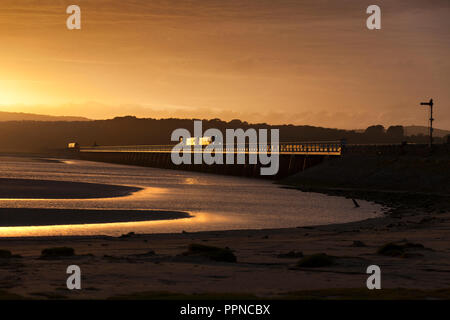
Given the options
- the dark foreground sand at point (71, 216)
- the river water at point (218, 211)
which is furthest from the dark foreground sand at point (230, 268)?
the dark foreground sand at point (71, 216)

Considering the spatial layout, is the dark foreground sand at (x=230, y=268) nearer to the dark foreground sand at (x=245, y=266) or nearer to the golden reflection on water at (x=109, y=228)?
the dark foreground sand at (x=245, y=266)

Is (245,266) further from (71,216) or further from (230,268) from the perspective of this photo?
(71,216)

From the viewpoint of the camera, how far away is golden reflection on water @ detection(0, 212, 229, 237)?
88.3 feet

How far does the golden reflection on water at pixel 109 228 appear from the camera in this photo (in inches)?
1060

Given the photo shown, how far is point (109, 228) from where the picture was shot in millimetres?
29422

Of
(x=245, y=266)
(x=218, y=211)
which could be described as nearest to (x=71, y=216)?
(x=218, y=211)

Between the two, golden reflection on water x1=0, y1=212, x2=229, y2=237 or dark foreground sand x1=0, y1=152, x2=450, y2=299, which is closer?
dark foreground sand x1=0, y1=152, x2=450, y2=299

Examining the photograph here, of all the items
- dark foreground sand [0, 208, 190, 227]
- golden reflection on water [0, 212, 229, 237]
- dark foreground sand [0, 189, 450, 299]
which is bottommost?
dark foreground sand [0, 189, 450, 299]

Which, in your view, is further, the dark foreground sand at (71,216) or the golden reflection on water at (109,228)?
the dark foreground sand at (71,216)

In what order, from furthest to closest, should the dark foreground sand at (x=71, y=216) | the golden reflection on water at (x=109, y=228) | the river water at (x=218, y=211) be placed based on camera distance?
the dark foreground sand at (x=71, y=216) < the river water at (x=218, y=211) < the golden reflection on water at (x=109, y=228)

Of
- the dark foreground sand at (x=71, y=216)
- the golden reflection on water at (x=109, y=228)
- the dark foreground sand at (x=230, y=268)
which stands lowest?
the dark foreground sand at (x=230, y=268)

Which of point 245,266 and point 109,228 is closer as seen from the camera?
point 245,266

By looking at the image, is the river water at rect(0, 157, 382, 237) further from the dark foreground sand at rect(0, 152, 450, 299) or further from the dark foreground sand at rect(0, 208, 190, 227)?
the dark foreground sand at rect(0, 152, 450, 299)

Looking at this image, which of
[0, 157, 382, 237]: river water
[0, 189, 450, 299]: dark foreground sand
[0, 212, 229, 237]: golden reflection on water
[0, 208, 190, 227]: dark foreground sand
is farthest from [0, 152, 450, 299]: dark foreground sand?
[0, 208, 190, 227]: dark foreground sand
